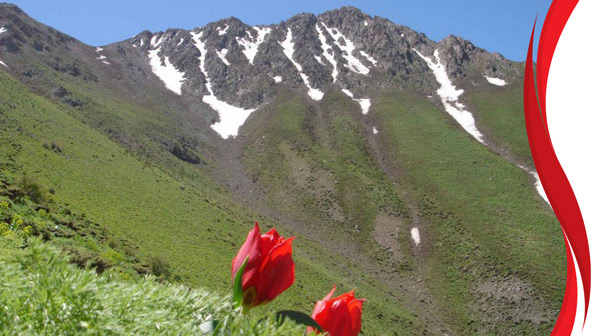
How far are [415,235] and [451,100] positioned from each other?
5140 centimetres

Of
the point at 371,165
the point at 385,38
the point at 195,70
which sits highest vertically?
the point at 385,38

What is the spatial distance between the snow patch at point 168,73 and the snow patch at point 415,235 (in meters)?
72.4

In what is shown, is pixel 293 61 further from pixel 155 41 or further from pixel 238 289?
pixel 238 289

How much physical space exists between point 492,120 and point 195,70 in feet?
252

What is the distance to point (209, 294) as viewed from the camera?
4.10 feet

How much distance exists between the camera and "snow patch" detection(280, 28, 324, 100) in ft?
302

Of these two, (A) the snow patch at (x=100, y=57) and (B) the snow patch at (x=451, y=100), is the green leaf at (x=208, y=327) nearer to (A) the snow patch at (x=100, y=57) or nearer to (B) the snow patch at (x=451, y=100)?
(B) the snow patch at (x=451, y=100)

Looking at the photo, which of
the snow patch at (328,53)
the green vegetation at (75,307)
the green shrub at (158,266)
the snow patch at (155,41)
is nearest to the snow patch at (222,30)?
the snow patch at (155,41)

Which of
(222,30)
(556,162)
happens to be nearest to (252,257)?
(556,162)

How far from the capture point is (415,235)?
47500 millimetres

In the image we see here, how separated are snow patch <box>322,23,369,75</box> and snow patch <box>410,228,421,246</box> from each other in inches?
2359

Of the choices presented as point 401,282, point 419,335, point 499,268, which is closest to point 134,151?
point 401,282

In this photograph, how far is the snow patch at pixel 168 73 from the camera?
10144 centimetres

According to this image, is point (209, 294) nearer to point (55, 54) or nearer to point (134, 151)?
point (134, 151)
